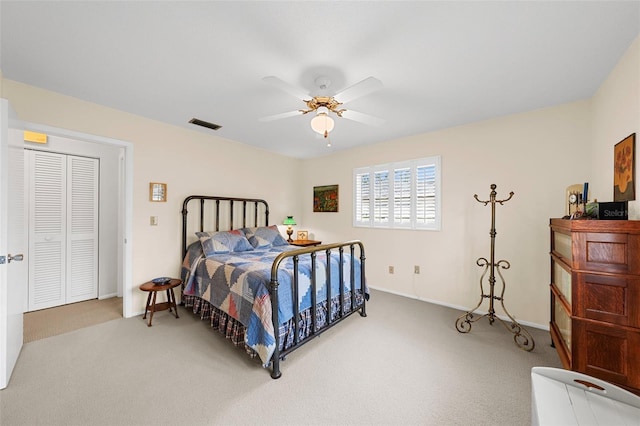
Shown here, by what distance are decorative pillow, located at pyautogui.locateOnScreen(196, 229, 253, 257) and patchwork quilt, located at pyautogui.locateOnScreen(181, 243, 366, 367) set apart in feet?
0.33

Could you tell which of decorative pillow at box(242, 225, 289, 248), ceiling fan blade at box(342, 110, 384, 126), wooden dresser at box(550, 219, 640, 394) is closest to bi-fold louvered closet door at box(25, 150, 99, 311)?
decorative pillow at box(242, 225, 289, 248)

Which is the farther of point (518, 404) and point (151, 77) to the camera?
point (151, 77)

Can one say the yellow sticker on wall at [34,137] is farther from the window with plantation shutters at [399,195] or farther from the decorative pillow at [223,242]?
the window with plantation shutters at [399,195]

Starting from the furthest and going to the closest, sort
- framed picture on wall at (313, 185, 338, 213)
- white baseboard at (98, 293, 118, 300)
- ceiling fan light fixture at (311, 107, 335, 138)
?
framed picture on wall at (313, 185, 338, 213), white baseboard at (98, 293, 118, 300), ceiling fan light fixture at (311, 107, 335, 138)

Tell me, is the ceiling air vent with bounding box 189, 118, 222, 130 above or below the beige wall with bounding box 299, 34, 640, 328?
above

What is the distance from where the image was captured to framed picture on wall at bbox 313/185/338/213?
15.7 ft

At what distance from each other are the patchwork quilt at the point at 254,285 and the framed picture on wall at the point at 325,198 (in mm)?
1870

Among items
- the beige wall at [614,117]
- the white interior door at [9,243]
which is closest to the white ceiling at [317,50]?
the beige wall at [614,117]

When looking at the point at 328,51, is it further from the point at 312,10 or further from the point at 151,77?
the point at 151,77

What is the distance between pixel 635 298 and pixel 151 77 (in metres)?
3.76

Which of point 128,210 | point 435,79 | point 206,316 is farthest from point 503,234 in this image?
point 128,210

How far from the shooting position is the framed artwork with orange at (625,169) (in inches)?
65.7

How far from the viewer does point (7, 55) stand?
1.89 metres

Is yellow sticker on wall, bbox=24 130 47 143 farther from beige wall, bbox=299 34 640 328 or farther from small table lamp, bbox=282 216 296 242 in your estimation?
beige wall, bbox=299 34 640 328
